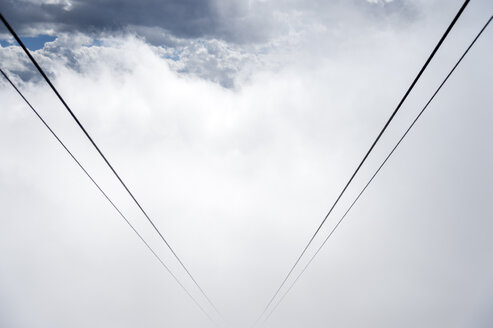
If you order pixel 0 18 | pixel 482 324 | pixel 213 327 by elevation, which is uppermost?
pixel 0 18

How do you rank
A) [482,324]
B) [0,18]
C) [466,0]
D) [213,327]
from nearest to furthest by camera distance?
[466,0]
[0,18]
[482,324]
[213,327]

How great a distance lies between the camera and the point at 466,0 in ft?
15.3

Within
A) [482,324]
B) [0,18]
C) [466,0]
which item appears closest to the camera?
[466,0]

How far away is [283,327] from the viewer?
655 ft

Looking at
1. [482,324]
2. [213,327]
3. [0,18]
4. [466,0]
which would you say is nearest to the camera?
[466,0]

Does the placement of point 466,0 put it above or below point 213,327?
above

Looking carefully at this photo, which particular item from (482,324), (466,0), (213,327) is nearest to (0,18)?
(466,0)

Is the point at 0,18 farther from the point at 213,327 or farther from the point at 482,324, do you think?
the point at 482,324

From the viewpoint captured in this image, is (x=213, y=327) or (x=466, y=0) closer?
(x=466, y=0)

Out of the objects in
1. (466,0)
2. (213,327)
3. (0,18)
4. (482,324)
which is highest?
(466,0)

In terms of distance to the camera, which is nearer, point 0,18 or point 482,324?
point 0,18

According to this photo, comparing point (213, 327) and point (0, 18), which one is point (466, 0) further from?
point (213, 327)

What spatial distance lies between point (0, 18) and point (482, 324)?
262 m

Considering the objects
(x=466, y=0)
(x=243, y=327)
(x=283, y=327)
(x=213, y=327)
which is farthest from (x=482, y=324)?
(x=466, y=0)
